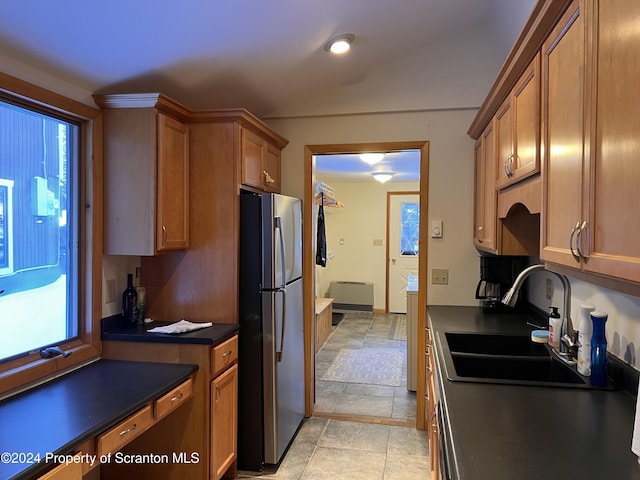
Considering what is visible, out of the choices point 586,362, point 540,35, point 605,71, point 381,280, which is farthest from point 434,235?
point 381,280

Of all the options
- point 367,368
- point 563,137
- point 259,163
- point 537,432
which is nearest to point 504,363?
point 537,432

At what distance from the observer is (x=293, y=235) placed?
9.20 feet

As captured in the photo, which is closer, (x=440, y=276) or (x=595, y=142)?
(x=595, y=142)

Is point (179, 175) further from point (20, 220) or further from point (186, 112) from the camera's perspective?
point (20, 220)

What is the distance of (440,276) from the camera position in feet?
9.95

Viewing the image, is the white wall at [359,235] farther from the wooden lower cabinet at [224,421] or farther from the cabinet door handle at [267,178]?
the wooden lower cabinet at [224,421]

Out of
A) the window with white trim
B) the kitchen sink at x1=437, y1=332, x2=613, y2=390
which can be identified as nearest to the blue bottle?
the kitchen sink at x1=437, y1=332, x2=613, y2=390

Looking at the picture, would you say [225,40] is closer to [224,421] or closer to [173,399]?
[173,399]

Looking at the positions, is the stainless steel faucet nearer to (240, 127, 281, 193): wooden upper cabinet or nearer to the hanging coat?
(240, 127, 281, 193): wooden upper cabinet

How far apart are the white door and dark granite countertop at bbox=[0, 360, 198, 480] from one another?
17.4 feet

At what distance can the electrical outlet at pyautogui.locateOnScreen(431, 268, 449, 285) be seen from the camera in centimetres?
302

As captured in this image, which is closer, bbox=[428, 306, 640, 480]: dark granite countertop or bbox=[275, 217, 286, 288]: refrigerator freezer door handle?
bbox=[428, 306, 640, 480]: dark granite countertop

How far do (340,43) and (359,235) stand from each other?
4.89 metres

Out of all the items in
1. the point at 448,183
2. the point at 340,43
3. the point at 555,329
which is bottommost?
the point at 555,329
